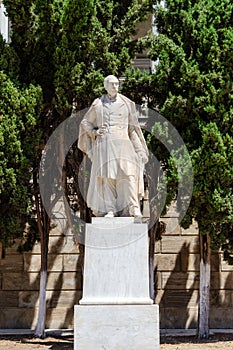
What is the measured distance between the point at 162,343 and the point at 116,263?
363 cm

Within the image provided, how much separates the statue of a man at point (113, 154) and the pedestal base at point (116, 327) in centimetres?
148

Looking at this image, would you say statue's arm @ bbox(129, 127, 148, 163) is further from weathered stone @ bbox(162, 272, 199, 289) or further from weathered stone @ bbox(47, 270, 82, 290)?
weathered stone @ bbox(47, 270, 82, 290)

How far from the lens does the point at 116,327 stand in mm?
9922

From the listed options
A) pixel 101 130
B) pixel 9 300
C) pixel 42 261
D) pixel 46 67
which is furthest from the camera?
pixel 9 300

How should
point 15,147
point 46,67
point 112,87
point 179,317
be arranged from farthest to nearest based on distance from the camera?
point 179,317 → point 46,67 → point 15,147 → point 112,87

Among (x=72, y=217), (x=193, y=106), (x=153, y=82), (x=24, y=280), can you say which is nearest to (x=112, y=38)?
(x=153, y=82)

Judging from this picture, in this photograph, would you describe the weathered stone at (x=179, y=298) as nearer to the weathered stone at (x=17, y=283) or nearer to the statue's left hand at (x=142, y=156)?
the weathered stone at (x=17, y=283)

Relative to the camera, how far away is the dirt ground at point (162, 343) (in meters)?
12.5

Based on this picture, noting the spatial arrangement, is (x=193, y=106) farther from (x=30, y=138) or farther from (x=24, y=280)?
(x=24, y=280)

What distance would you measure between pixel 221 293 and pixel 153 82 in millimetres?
5468

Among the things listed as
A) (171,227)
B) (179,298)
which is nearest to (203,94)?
(171,227)

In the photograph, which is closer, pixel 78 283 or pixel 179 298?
pixel 179 298

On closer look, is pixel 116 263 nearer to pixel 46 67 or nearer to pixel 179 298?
pixel 46 67

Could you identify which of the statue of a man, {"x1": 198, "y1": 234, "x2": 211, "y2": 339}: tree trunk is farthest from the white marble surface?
{"x1": 198, "y1": 234, "x2": 211, "y2": 339}: tree trunk
